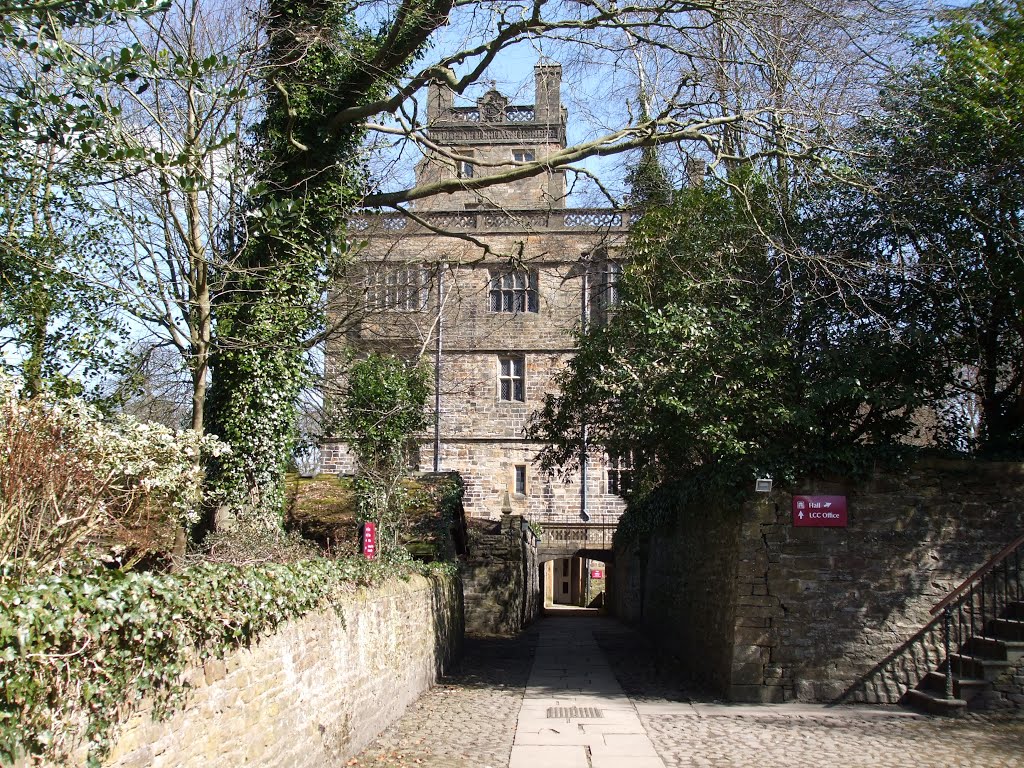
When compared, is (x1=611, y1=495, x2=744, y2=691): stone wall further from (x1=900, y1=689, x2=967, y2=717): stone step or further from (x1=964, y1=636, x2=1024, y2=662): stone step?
(x1=964, y1=636, x2=1024, y2=662): stone step

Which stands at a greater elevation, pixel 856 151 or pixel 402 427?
pixel 856 151

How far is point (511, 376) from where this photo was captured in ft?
105

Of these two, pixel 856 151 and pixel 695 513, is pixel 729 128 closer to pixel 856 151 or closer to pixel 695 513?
pixel 856 151

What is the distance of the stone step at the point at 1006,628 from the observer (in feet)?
31.3

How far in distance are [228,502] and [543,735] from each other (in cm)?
494

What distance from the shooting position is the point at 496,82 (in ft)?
36.3

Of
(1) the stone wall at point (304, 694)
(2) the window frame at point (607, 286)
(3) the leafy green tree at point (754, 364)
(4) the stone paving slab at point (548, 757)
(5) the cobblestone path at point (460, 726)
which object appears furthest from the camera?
(2) the window frame at point (607, 286)

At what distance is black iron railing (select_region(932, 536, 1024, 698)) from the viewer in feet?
31.9

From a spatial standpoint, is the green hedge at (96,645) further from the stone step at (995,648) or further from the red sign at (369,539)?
the stone step at (995,648)

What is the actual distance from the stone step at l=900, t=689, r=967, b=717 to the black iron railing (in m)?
0.42

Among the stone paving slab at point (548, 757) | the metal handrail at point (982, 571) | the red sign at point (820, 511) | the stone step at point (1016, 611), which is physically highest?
the red sign at point (820, 511)

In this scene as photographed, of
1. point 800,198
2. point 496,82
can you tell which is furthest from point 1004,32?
point 496,82

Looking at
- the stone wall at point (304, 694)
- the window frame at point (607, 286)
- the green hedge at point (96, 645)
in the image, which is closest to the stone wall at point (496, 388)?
the window frame at point (607, 286)

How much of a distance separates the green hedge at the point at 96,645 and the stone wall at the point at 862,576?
7.18m
